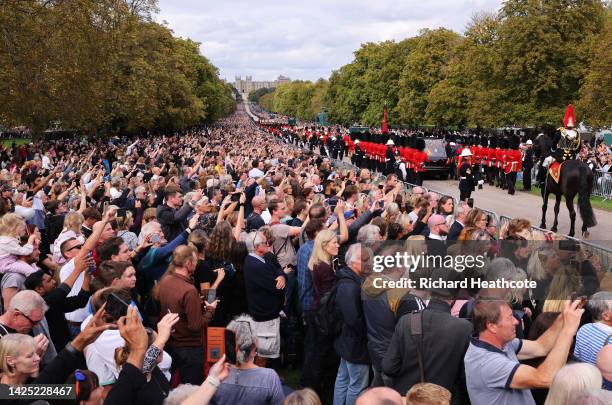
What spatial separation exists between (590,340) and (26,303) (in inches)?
145

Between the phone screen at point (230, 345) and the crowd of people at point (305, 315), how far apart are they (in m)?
0.02

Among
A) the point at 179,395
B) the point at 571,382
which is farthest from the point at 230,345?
the point at 571,382

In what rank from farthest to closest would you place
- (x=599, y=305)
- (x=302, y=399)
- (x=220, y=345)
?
(x=599, y=305) < (x=220, y=345) < (x=302, y=399)

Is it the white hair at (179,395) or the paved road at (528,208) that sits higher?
the white hair at (179,395)

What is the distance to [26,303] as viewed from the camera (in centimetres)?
432

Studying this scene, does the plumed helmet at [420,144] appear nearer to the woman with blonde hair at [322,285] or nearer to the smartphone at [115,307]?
the woman with blonde hair at [322,285]

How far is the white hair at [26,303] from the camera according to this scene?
430 centimetres

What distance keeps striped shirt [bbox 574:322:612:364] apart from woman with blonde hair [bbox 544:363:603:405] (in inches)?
41.8

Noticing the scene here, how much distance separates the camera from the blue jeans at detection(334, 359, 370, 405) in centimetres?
532

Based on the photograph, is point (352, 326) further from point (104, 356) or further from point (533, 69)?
point (533, 69)

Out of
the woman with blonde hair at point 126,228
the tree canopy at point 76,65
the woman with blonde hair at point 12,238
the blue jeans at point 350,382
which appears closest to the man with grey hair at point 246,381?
the blue jeans at point 350,382

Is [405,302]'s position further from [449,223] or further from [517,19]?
[517,19]

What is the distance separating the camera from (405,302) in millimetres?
4652

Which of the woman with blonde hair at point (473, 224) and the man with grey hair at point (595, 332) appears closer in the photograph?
the man with grey hair at point (595, 332)
